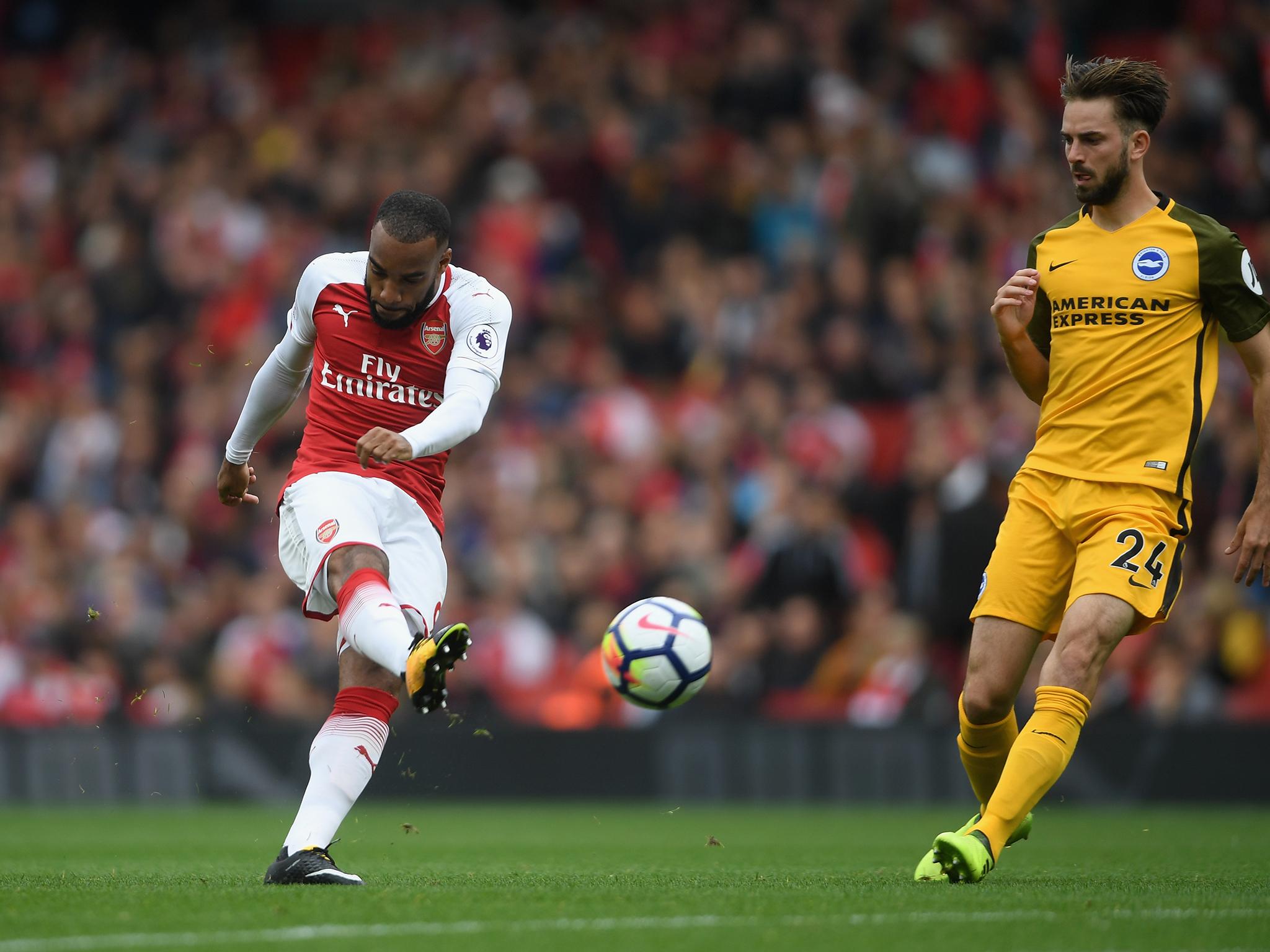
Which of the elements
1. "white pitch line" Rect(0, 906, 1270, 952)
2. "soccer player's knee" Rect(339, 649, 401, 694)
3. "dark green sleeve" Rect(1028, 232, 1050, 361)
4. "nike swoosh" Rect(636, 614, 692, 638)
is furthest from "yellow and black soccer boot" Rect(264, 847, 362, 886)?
"dark green sleeve" Rect(1028, 232, 1050, 361)

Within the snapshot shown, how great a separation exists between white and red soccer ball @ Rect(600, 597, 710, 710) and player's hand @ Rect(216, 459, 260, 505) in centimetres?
150

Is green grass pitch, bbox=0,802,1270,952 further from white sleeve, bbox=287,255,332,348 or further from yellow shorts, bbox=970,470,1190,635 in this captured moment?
white sleeve, bbox=287,255,332,348

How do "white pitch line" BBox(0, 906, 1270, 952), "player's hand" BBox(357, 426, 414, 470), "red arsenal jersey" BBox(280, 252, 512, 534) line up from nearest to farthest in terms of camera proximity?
"white pitch line" BBox(0, 906, 1270, 952) < "player's hand" BBox(357, 426, 414, 470) < "red arsenal jersey" BBox(280, 252, 512, 534)

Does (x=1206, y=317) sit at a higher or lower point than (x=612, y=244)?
lower

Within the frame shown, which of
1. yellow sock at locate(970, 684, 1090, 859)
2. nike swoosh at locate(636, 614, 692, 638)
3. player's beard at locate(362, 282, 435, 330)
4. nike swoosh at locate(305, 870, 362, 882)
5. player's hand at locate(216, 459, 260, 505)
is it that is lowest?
nike swoosh at locate(305, 870, 362, 882)

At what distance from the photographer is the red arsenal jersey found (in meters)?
6.50

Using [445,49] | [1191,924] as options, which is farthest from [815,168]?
[1191,924]

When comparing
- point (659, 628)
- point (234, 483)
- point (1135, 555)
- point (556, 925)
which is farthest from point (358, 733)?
point (1135, 555)

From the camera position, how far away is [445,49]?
19484 millimetres

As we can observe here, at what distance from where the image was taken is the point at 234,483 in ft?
23.0

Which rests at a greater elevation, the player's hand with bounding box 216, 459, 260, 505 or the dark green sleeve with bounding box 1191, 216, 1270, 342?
the dark green sleeve with bounding box 1191, 216, 1270, 342

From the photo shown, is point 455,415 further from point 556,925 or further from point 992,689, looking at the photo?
point 992,689

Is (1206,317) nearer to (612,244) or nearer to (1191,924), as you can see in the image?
(1191,924)

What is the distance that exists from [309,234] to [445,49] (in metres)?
3.18
